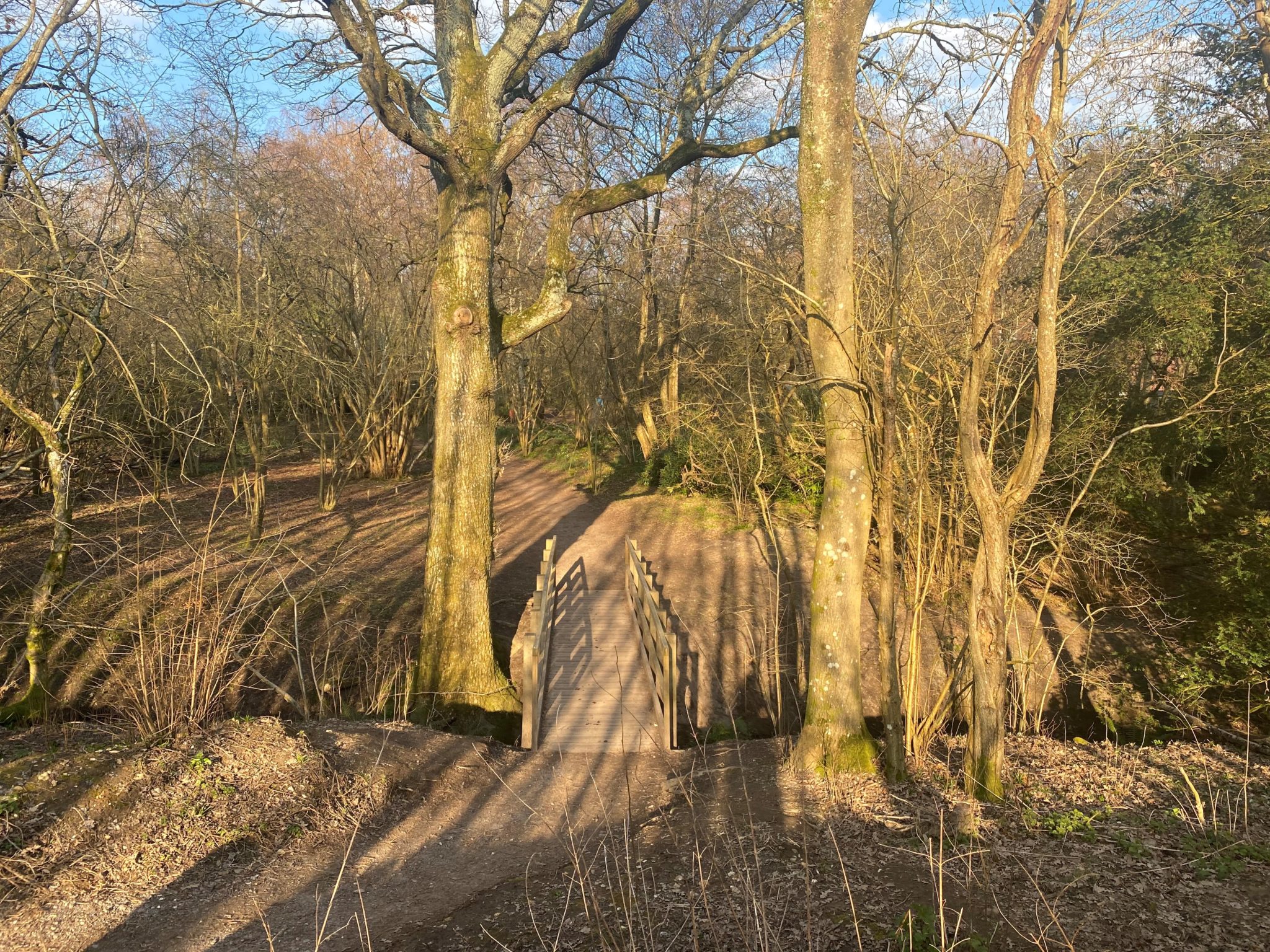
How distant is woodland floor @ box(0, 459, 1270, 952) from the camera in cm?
334

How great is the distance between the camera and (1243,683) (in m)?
7.95

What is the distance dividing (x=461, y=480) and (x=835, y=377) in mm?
4190

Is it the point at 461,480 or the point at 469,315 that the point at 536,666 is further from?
the point at 469,315

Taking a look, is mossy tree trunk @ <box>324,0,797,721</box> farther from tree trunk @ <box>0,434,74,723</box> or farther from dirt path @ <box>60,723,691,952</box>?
tree trunk @ <box>0,434,74,723</box>

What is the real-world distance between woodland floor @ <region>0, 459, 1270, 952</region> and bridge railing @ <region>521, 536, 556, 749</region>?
25.6 inches

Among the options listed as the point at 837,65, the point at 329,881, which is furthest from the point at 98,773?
the point at 837,65

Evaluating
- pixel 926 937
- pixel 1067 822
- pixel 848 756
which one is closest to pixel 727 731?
pixel 848 756

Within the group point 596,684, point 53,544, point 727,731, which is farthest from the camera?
point 596,684

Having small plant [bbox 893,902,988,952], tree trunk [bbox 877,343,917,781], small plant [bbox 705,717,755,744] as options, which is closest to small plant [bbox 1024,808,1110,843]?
tree trunk [bbox 877,343,917,781]

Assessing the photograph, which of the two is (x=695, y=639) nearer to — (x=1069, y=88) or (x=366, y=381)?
(x=1069, y=88)

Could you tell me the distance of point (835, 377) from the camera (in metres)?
5.30

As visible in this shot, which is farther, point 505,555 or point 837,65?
point 505,555

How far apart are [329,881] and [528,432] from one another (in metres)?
24.2

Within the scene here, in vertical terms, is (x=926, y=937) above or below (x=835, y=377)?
below
